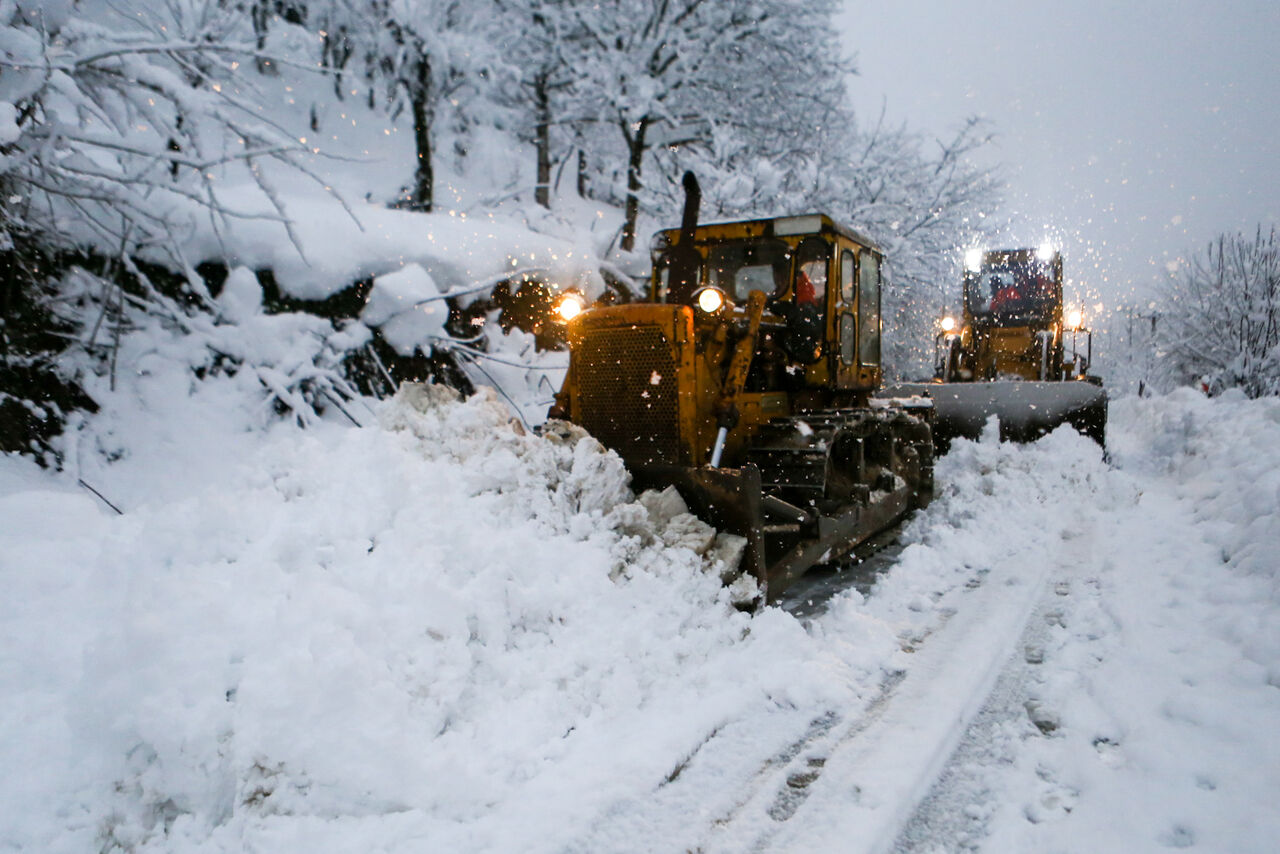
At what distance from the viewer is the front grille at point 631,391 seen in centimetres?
483

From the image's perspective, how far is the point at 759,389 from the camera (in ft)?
20.0

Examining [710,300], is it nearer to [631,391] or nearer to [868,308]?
[631,391]

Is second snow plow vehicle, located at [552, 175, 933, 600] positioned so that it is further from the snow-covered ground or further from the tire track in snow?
the tire track in snow

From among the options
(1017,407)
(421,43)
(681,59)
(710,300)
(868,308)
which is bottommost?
(1017,407)

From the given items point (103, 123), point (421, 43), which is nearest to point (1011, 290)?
point (421, 43)

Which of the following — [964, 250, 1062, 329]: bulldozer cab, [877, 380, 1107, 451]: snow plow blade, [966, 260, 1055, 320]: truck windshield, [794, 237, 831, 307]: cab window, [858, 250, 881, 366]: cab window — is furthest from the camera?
[966, 260, 1055, 320]: truck windshield

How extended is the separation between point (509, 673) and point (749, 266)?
4238 mm

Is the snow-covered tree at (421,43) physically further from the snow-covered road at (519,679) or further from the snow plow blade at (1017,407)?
the snow-covered road at (519,679)

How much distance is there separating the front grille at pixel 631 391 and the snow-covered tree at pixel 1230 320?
19439mm

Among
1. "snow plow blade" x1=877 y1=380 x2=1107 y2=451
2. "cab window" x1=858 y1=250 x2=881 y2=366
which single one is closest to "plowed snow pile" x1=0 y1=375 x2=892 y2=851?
"cab window" x1=858 y1=250 x2=881 y2=366

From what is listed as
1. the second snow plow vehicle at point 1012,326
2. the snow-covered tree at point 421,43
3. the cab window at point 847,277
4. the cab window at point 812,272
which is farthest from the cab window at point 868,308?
the snow-covered tree at point 421,43

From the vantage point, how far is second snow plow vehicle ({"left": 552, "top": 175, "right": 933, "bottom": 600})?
14.9 feet

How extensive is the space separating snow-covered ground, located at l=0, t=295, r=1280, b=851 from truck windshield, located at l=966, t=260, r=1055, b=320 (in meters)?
11.7

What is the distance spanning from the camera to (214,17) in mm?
5465
